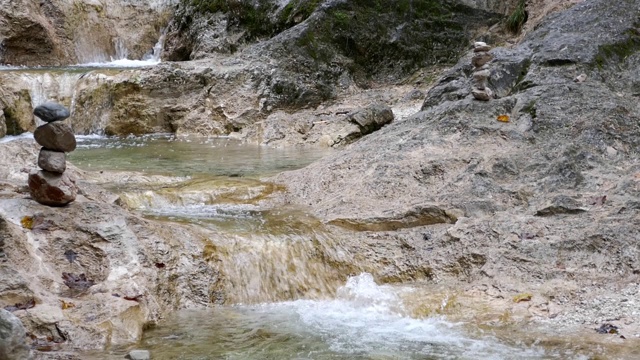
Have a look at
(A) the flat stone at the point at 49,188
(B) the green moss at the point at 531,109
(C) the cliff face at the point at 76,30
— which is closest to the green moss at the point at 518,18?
(B) the green moss at the point at 531,109

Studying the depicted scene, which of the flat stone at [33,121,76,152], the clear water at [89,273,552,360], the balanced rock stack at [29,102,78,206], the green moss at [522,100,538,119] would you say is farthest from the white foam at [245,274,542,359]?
the green moss at [522,100,538,119]

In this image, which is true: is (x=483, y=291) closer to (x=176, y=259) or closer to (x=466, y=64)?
(x=176, y=259)

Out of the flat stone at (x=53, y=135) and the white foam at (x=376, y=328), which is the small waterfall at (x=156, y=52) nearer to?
the flat stone at (x=53, y=135)

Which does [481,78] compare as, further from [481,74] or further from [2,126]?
[2,126]

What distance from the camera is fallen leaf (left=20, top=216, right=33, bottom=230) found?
543 centimetres

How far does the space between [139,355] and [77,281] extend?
1078 mm

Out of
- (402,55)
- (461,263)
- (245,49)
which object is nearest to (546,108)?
(461,263)

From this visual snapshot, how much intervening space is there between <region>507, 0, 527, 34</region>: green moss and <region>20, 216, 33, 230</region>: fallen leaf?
457 inches

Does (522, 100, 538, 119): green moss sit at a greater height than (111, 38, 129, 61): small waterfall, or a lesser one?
lesser

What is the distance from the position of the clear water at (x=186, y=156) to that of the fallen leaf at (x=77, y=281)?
3.68 meters

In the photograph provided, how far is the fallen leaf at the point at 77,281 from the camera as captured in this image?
16.9 feet

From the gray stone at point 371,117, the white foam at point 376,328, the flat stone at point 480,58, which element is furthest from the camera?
the gray stone at point 371,117

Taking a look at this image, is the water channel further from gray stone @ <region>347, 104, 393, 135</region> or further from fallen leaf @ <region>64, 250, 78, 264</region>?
gray stone @ <region>347, 104, 393, 135</region>

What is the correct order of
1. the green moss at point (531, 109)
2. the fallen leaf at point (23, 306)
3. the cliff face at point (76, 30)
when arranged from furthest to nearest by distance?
the cliff face at point (76, 30) < the green moss at point (531, 109) < the fallen leaf at point (23, 306)
